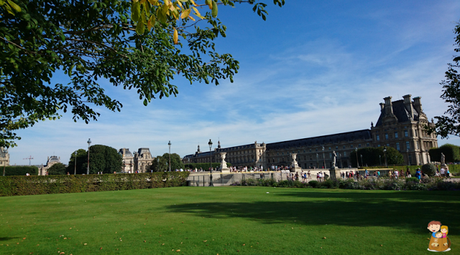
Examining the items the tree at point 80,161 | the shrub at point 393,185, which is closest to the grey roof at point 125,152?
the tree at point 80,161

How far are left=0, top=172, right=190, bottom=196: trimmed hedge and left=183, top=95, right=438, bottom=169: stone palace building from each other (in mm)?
26959

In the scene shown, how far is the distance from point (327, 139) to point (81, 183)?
99.3 metres

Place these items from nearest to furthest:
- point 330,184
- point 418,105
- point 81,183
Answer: point 330,184 → point 81,183 → point 418,105

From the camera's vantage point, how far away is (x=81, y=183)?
86.4 ft

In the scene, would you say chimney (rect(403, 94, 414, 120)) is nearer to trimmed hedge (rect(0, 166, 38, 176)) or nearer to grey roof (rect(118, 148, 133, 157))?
trimmed hedge (rect(0, 166, 38, 176))

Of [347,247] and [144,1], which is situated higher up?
[144,1]

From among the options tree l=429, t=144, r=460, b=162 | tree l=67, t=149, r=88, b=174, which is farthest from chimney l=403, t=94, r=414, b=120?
tree l=67, t=149, r=88, b=174

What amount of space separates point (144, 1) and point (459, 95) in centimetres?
1563

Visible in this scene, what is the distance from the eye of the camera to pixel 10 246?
591 centimetres

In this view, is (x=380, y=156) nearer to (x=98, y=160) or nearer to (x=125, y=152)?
(x=98, y=160)

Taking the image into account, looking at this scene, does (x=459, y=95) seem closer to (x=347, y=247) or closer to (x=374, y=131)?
(x=347, y=247)

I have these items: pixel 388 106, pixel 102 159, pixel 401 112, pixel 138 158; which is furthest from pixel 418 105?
pixel 138 158

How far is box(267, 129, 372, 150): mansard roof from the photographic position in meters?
98.8

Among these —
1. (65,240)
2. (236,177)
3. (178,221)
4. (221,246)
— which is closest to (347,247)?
(221,246)
